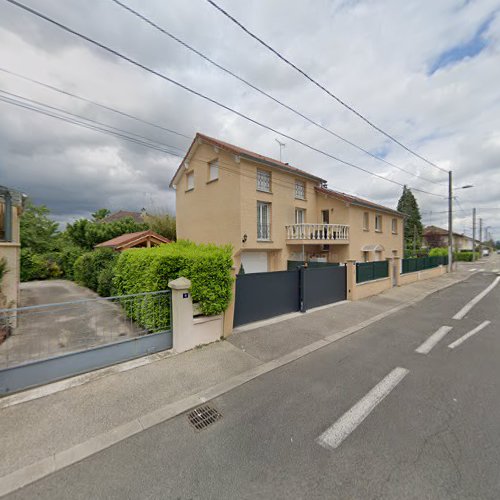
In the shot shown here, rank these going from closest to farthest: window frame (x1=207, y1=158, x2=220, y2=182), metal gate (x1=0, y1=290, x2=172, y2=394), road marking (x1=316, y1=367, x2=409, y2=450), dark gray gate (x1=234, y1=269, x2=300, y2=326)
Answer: road marking (x1=316, y1=367, x2=409, y2=450) < metal gate (x1=0, y1=290, x2=172, y2=394) < dark gray gate (x1=234, y1=269, x2=300, y2=326) < window frame (x1=207, y1=158, x2=220, y2=182)

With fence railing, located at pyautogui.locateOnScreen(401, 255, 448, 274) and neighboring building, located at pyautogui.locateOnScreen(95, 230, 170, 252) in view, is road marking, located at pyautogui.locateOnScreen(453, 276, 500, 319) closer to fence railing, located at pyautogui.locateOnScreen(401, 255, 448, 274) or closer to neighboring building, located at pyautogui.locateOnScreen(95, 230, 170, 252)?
fence railing, located at pyautogui.locateOnScreen(401, 255, 448, 274)

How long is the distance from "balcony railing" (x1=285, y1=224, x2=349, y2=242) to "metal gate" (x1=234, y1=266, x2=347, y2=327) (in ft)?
12.2

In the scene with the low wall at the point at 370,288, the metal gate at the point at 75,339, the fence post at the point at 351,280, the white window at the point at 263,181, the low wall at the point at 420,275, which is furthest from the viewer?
the low wall at the point at 420,275

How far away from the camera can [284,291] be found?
292 inches

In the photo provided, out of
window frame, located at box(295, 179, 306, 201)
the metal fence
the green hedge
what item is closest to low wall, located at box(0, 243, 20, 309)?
the metal fence

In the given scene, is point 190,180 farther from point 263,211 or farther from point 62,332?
point 62,332

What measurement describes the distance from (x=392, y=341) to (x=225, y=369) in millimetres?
4048

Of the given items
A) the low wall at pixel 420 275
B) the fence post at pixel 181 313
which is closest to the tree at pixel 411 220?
the low wall at pixel 420 275

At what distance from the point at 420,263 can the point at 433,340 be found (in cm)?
1270

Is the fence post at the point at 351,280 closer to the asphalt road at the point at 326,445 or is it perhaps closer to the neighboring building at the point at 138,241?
the asphalt road at the point at 326,445

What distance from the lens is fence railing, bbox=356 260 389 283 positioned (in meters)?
10.2

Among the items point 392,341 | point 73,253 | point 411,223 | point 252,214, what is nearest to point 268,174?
point 252,214

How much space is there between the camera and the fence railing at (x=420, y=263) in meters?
14.3

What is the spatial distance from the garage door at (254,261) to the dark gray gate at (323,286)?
4449mm
